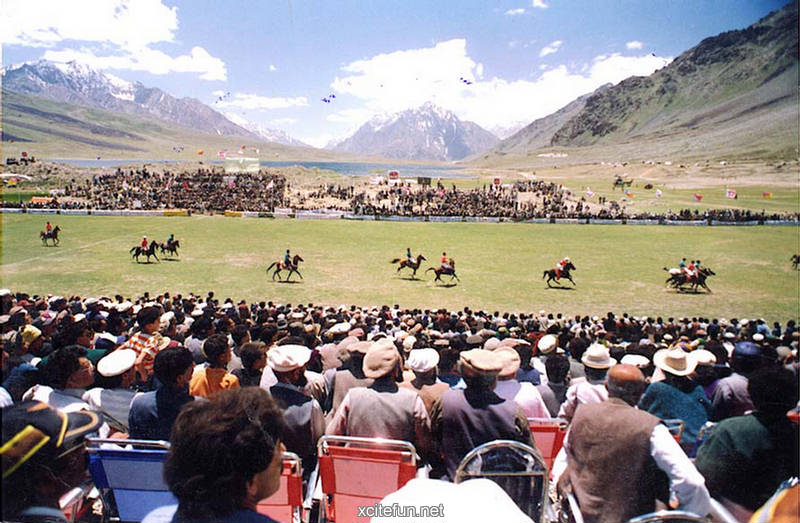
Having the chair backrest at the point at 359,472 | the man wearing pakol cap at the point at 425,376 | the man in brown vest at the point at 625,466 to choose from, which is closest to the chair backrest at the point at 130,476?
the chair backrest at the point at 359,472

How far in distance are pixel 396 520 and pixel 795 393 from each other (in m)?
3.36

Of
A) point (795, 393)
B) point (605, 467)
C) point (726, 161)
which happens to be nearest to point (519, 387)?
point (605, 467)

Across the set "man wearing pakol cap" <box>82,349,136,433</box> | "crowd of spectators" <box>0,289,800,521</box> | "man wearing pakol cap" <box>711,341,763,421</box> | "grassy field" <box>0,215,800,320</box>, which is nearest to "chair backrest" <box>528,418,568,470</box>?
"crowd of spectators" <box>0,289,800,521</box>

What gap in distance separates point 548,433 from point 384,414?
1656 mm

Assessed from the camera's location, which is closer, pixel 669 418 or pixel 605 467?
pixel 605 467

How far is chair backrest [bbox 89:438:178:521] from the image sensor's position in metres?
3.47

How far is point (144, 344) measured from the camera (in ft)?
22.2

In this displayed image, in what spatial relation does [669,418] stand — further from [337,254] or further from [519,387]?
[337,254]

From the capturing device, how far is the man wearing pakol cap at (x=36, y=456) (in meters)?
1.84

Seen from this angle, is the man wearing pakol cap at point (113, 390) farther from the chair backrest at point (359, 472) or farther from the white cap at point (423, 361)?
the white cap at point (423, 361)

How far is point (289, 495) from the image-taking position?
3598mm

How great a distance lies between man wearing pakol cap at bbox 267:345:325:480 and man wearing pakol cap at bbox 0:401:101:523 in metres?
2.04

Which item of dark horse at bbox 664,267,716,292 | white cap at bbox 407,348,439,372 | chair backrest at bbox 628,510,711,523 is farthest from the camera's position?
dark horse at bbox 664,267,716,292

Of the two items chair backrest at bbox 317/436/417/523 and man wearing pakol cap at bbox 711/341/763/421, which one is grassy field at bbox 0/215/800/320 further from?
chair backrest at bbox 317/436/417/523
